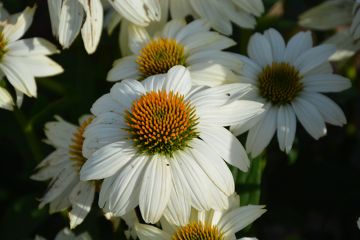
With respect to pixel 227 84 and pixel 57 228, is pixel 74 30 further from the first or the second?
pixel 57 228

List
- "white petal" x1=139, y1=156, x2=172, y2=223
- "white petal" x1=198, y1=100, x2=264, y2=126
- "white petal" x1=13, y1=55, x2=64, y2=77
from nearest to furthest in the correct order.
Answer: "white petal" x1=139, y1=156, x2=172, y2=223 → "white petal" x1=198, y1=100, x2=264, y2=126 → "white petal" x1=13, y1=55, x2=64, y2=77

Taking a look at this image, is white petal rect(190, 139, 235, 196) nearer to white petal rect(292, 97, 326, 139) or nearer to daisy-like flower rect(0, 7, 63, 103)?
white petal rect(292, 97, 326, 139)

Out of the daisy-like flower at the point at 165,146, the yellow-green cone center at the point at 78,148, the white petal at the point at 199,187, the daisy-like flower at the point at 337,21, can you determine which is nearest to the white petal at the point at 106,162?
the daisy-like flower at the point at 165,146

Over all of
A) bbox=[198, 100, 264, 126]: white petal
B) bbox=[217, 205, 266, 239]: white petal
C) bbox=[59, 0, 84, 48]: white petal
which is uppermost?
bbox=[59, 0, 84, 48]: white petal

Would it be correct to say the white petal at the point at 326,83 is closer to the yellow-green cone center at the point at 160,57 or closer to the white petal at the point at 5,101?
the yellow-green cone center at the point at 160,57

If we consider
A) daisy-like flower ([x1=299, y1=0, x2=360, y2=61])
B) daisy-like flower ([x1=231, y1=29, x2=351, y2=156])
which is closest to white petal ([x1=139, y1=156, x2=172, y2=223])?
daisy-like flower ([x1=231, y1=29, x2=351, y2=156])

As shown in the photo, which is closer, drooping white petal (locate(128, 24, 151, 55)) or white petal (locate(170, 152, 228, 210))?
white petal (locate(170, 152, 228, 210))

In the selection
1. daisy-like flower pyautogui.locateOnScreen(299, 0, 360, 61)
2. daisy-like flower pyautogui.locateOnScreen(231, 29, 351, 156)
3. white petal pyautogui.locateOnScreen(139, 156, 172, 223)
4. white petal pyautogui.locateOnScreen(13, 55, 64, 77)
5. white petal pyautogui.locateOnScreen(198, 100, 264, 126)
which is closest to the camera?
white petal pyautogui.locateOnScreen(139, 156, 172, 223)

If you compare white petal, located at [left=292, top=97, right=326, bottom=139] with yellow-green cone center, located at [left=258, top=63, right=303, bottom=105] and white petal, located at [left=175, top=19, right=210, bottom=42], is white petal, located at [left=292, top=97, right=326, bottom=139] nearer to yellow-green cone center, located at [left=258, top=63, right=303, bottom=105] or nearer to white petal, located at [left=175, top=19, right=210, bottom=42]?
yellow-green cone center, located at [left=258, top=63, right=303, bottom=105]

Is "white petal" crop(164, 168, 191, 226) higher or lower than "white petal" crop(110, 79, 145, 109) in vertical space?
lower
